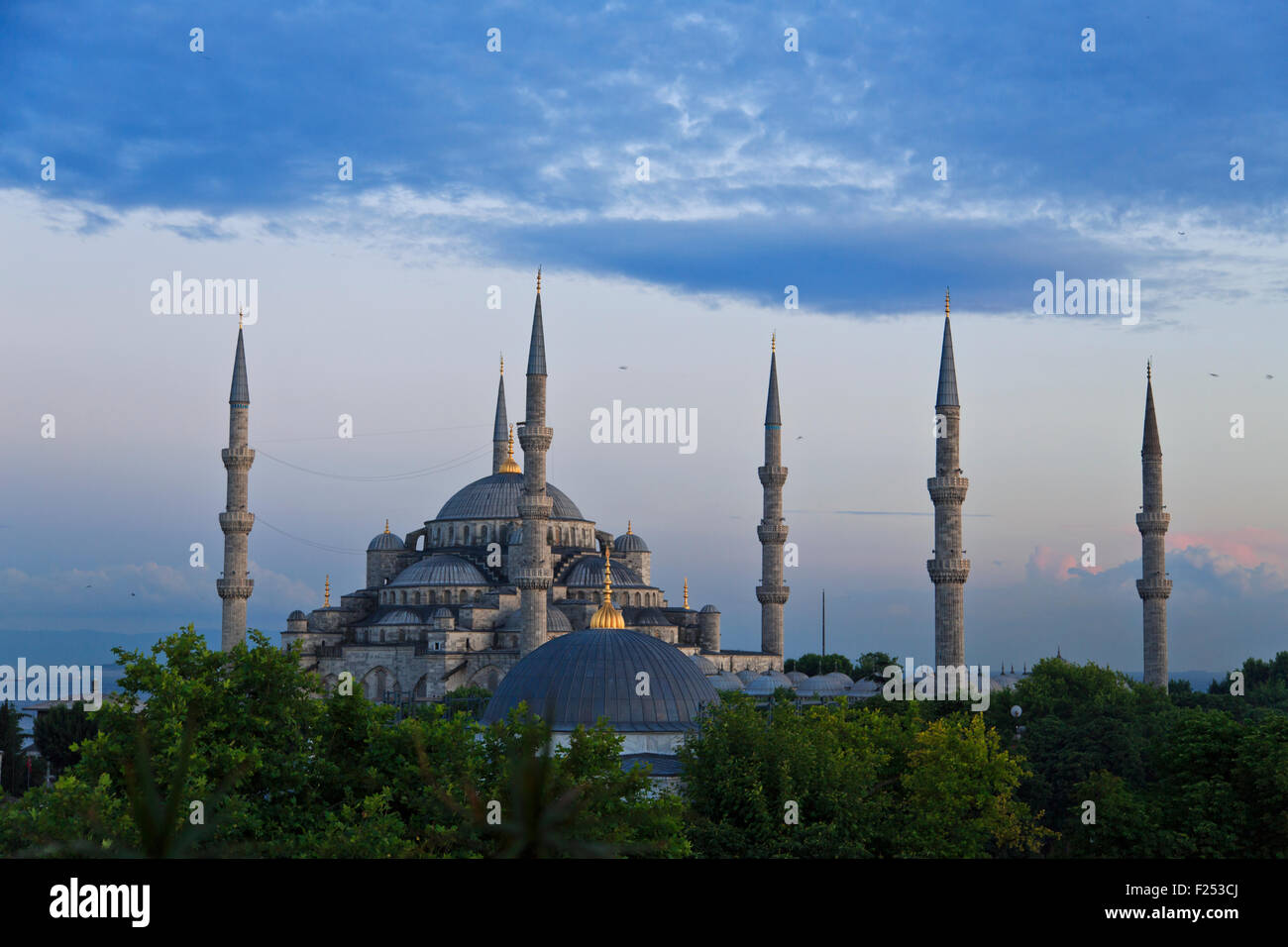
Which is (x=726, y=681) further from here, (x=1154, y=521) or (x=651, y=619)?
(x=1154, y=521)

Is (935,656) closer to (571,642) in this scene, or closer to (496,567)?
(571,642)

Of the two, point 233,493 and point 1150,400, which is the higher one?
point 1150,400

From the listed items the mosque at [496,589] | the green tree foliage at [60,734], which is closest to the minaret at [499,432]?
the mosque at [496,589]

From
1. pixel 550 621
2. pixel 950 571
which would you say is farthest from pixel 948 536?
pixel 550 621

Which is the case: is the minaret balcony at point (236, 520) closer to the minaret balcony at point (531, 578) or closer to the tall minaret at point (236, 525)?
the tall minaret at point (236, 525)

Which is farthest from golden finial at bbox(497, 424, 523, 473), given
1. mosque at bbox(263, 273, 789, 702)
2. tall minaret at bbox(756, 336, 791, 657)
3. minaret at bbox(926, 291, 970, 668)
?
minaret at bbox(926, 291, 970, 668)
